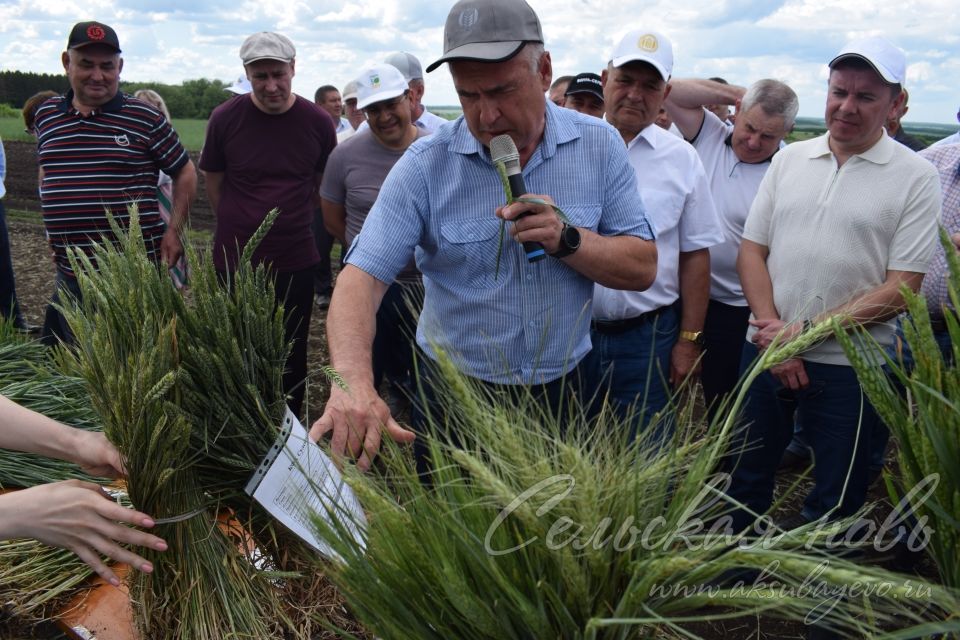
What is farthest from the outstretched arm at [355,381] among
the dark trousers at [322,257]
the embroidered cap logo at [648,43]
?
the dark trousers at [322,257]

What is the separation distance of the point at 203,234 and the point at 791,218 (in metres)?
11.0

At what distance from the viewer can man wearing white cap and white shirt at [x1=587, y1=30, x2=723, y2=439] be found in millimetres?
3441

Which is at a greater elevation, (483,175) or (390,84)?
(390,84)

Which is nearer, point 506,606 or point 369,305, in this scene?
point 506,606

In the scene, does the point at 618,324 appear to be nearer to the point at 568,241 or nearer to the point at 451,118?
the point at 568,241

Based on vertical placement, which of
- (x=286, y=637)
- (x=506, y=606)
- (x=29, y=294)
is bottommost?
(x=29, y=294)

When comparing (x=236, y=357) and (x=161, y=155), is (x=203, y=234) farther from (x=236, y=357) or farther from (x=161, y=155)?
(x=236, y=357)

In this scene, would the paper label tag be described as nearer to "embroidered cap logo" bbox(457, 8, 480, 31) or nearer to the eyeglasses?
"embroidered cap logo" bbox(457, 8, 480, 31)

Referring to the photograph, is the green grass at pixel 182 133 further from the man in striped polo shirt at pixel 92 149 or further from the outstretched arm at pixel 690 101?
the outstretched arm at pixel 690 101

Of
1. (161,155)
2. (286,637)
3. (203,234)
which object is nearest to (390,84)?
(161,155)

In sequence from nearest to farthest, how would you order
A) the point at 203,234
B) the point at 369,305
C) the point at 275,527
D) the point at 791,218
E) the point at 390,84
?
1. the point at 275,527
2. the point at 369,305
3. the point at 791,218
4. the point at 390,84
5. the point at 203,234

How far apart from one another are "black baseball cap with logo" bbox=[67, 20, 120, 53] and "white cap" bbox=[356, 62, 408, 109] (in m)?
1.49

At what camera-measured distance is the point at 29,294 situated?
903cm

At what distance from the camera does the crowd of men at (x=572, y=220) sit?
2.26 m
